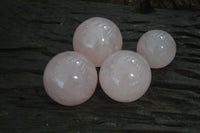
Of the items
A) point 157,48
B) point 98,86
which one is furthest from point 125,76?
point 157,48

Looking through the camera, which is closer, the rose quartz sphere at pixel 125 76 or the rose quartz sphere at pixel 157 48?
the rose quartz sphere at pixel 125 76

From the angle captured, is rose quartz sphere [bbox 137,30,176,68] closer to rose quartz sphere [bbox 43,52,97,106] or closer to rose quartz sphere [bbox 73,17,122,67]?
rose quartz sphere [bbox 73,17,122,67]

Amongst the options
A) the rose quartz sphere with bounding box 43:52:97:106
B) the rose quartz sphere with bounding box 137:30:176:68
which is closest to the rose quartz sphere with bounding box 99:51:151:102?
the rose quartz sphere with bounding box 43:52:97:106

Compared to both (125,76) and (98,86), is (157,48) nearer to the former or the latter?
(125,76)

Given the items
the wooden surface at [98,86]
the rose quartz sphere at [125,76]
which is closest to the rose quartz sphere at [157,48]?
the wooden surface at [98,86]

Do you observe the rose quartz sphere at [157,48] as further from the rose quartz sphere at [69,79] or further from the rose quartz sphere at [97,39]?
the rose quartz sphere at [69,79]

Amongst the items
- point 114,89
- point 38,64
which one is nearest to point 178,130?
point 114,89
